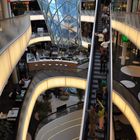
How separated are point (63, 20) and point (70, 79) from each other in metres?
14.4

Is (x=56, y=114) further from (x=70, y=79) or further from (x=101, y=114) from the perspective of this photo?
(x=101, y=114)

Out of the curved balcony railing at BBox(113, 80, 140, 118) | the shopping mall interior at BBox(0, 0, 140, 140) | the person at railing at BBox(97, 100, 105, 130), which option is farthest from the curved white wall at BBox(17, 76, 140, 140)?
the person at railing at BBox(97, 100, 105, 130)

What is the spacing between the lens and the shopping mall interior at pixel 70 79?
30.2 feet

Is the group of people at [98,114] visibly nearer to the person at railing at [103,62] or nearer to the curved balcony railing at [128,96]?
the person at railing at [103,62]

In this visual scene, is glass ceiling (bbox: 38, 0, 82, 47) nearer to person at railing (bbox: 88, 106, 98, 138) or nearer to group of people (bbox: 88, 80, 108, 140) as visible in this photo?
group of people (bbox: 88, 80, 108, 140)

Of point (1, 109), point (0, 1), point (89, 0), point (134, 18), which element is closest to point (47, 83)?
point (1, 109)

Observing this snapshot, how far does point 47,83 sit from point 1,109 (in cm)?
402

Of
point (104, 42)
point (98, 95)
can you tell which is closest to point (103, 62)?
point (104, 42)

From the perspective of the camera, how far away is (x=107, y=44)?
42.7 feet

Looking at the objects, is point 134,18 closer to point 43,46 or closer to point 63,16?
point 63,16

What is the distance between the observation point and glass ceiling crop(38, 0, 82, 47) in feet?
95.9

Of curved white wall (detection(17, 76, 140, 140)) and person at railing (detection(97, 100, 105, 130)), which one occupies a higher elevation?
person at railing (detection(97, 100, 105, 130))

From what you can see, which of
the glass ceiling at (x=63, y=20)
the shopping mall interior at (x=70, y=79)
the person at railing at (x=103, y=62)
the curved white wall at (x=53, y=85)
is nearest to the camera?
the shopping mall interior at (x=70, y=79)

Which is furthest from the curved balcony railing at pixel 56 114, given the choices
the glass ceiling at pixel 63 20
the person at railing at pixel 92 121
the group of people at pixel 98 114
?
the glass ceiling at pixel 63 20
